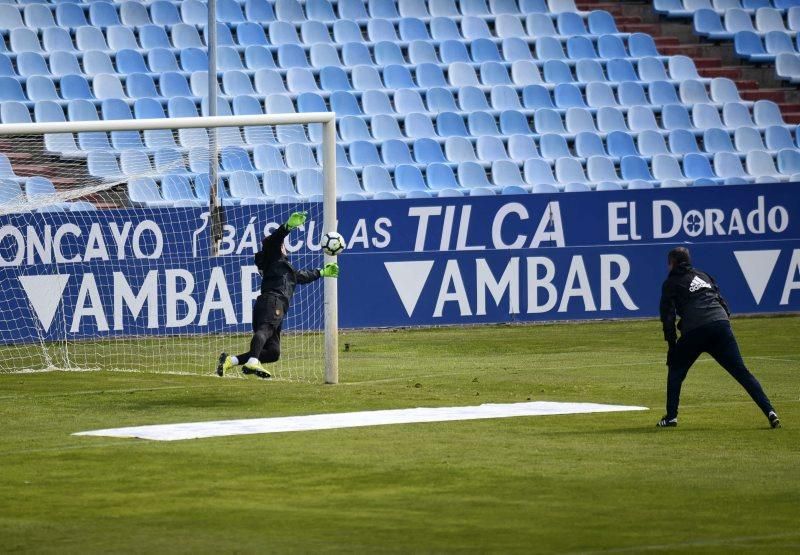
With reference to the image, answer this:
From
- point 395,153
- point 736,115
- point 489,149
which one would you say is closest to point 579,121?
point 489,149

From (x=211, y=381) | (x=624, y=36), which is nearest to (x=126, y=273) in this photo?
(x=211, y=381)

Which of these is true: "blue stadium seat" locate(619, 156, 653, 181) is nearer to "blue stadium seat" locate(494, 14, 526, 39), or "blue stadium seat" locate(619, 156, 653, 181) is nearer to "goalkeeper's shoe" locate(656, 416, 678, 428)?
"blue stadium seat" locate(494, 14, 526, 39)

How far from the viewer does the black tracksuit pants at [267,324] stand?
15750 mm

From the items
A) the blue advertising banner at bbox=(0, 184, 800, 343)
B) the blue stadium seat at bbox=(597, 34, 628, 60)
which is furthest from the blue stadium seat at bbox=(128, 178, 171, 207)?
the blue stadium seat at bbox=(597, 34, 628, 60)

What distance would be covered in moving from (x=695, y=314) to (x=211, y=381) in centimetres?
646

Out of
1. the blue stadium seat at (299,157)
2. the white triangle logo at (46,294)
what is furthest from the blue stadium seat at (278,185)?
the white triangle logo at (46,294)

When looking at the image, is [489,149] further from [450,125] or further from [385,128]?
[385,128]

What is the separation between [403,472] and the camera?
425 inches

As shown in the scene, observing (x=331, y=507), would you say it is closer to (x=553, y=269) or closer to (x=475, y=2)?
(x=553, y=269)

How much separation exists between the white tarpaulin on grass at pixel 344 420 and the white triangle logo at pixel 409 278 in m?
8.95

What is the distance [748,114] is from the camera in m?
30.7

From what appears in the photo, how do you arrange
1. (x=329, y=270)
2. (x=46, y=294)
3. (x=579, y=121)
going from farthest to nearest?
(x=579, y=121)
(x=46, y=294)
(x=329, y=270)

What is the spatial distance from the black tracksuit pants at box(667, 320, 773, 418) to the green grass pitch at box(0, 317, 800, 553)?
291mm

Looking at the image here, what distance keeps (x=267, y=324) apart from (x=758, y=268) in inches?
483
